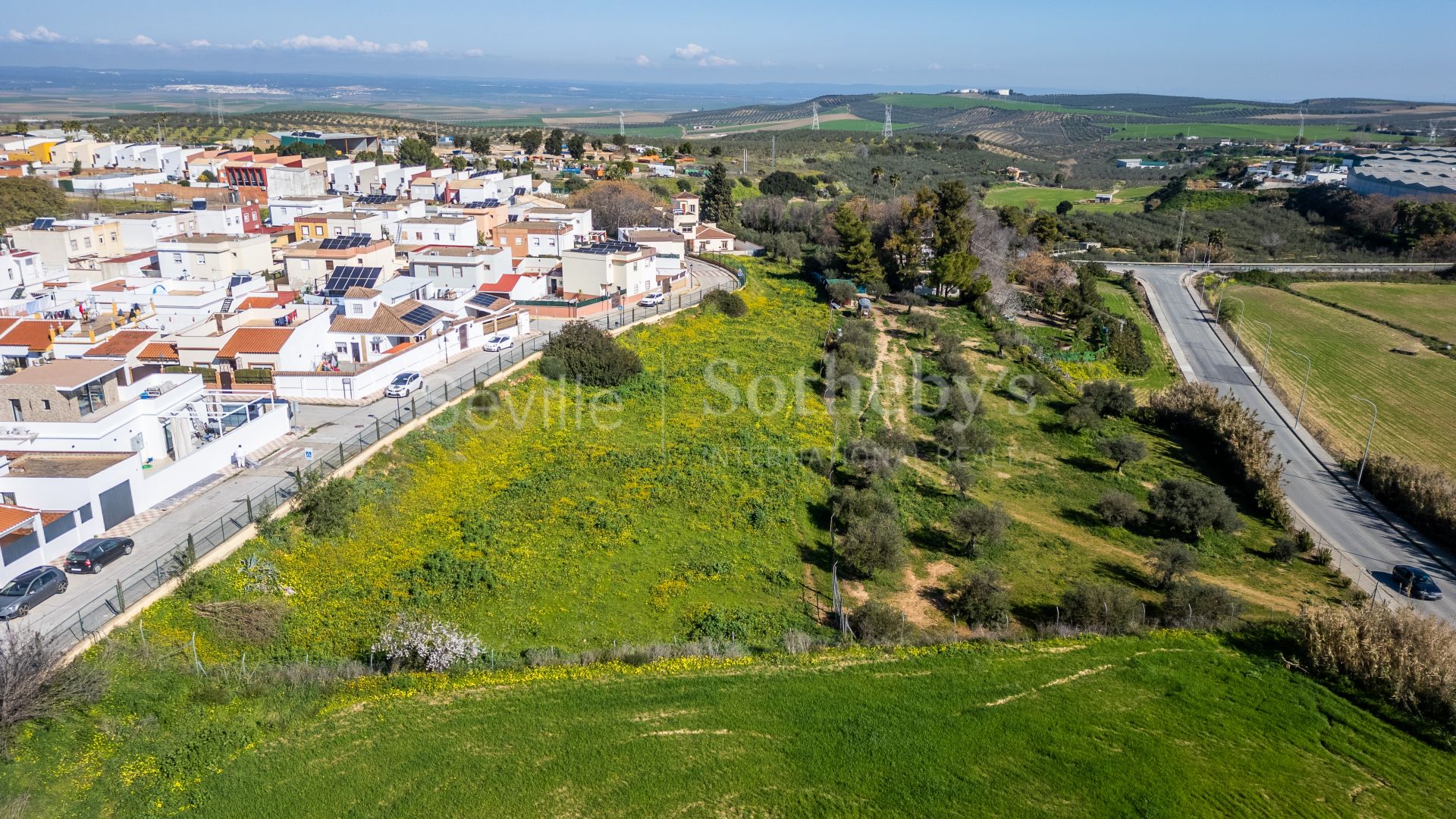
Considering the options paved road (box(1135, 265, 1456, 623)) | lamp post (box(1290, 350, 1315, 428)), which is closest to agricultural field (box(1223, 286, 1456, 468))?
lamp post (box(1290, 350, 1315, 428))

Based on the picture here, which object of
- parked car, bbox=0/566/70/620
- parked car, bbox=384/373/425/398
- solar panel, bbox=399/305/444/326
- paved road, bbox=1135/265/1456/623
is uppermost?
solar panel, bbox=399/305/444/326

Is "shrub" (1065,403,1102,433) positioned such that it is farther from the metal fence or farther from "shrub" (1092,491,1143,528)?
the metal fence

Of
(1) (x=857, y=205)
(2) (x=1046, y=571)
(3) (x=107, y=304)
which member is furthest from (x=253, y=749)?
(1) (x=857, y=205)

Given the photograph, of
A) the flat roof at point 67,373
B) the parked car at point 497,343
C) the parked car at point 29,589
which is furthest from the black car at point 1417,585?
the flat roof at point 67,373

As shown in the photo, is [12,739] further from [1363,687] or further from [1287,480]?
[1287,480]

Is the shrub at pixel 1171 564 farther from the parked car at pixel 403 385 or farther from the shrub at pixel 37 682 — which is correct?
the parked car at pixel 403 385

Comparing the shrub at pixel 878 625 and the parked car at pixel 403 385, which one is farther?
the parked car at pixel 403 385
